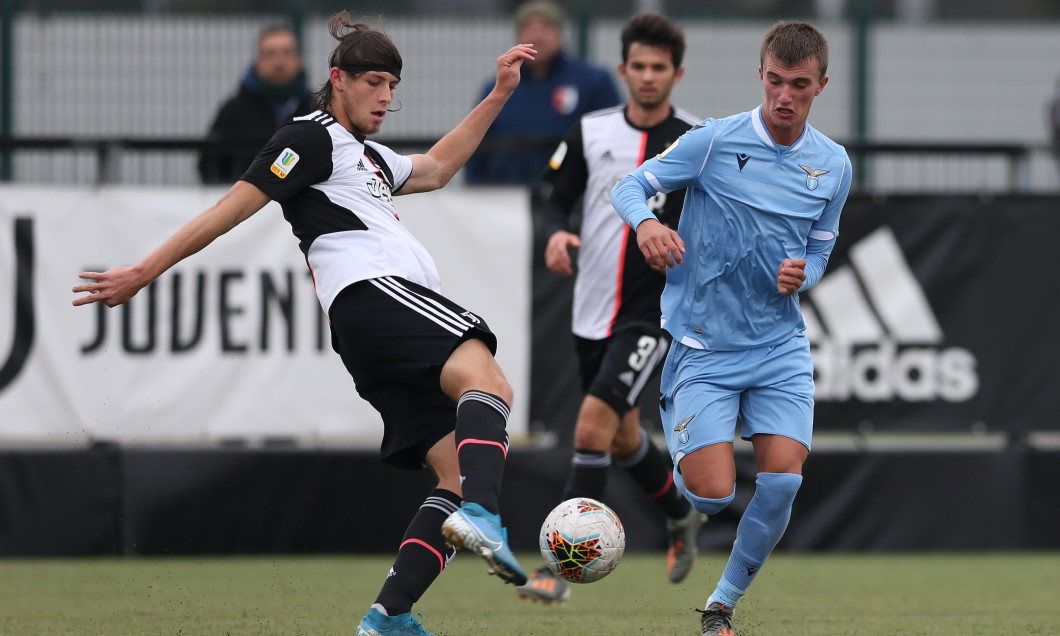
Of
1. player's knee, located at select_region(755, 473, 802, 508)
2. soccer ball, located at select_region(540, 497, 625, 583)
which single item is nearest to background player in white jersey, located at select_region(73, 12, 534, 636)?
soccer ball, located at select_region(540, 497, 625, 583)

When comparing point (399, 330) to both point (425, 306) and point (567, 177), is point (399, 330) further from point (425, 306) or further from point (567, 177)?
point (567, 177)

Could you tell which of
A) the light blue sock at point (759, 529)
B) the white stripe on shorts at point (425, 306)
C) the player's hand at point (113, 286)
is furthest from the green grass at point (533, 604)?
the player's hand at point (113, 286)

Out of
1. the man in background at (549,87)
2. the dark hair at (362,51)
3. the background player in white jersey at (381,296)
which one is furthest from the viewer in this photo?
the man in background at (549,87)

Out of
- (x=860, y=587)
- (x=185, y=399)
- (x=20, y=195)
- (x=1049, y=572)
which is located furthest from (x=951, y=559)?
(x=20, y=195)

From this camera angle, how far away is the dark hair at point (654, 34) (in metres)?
6.77

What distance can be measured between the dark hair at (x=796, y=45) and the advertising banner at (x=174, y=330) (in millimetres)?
3514

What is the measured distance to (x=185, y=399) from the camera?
26.9ft

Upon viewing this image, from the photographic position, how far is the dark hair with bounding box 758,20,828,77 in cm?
499

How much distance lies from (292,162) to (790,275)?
1817mm

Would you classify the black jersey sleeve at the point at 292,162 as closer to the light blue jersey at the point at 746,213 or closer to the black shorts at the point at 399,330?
the black shorts at the point at 399,330

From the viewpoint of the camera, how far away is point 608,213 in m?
6.89

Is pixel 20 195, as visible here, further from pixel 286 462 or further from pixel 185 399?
pixel 286 462

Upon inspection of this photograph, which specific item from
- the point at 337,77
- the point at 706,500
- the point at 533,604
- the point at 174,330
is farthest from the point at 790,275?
the point at 174,330

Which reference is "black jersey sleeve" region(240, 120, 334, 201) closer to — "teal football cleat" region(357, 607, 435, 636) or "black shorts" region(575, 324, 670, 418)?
Result: "teal football cleat" region(357, 607, 435, 636)
